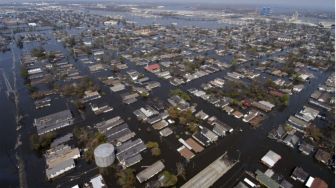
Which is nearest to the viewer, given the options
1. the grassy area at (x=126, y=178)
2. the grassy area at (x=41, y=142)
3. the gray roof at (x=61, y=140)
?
the grassy area at (x=126, y=178)

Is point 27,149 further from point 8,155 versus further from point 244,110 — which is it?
point 244,110

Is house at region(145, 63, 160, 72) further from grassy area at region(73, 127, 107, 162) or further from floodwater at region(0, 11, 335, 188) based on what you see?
grassy area at region(73, 127, 107, 162)

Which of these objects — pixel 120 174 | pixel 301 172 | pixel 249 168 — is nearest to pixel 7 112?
pixel 120 174

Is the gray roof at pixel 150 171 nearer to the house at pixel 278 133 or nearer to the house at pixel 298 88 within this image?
the house at pixel 278 133

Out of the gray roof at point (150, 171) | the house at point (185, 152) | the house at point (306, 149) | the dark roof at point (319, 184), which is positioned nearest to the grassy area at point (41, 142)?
the gray roof at point (150, 171)

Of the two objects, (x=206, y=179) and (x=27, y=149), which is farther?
(x=27, y=149)

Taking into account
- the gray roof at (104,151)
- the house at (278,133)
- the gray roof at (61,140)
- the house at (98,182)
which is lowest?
the house at (98,182)

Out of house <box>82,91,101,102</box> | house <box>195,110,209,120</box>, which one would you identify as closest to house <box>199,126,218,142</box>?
house <box>195,110,209,120</box>
